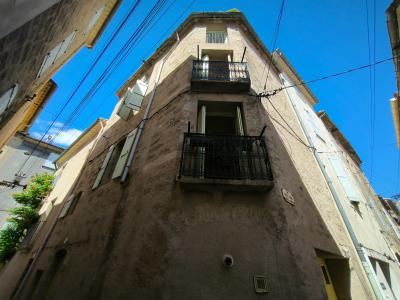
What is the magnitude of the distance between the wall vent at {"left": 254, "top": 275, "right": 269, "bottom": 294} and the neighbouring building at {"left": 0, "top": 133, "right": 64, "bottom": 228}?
58.3 ft

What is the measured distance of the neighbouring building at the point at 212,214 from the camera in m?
3.21

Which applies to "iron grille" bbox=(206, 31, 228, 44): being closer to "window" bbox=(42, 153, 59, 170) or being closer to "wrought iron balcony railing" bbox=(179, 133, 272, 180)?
"wrought iron balcony railing" bbox=(179, 133, 272, 180)

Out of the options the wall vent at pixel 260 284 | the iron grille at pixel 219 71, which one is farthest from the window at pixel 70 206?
the wall vent at pixel 260 284

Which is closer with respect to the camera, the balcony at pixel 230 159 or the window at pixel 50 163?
the balcony at pixel 230 159

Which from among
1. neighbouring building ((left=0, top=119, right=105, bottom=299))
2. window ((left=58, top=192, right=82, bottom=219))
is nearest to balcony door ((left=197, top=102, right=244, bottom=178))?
window ((left=58, top=192, right=82, bottom=219))

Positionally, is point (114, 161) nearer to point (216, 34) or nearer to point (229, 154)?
point (229, 154)

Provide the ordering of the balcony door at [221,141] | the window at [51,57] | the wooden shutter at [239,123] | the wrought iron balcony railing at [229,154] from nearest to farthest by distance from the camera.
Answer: the wrought iron balcony railing at [229,154] → the balcony door at [221,141] → the window at [51,57] → the wooden shutter at [239,123]

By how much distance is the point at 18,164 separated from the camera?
1698 cm

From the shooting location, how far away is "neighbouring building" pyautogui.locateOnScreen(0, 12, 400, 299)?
3.21m

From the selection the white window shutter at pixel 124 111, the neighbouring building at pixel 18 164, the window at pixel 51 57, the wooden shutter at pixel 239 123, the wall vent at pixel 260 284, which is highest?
the neighbouring building at pixel 18 164

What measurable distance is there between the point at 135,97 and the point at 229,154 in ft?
17.6

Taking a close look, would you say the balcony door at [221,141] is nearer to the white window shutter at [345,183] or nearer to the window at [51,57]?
the window at [51,57]

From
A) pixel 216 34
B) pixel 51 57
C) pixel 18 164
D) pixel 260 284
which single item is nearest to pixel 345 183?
pixel 260 284

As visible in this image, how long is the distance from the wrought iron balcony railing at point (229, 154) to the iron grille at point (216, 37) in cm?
603
